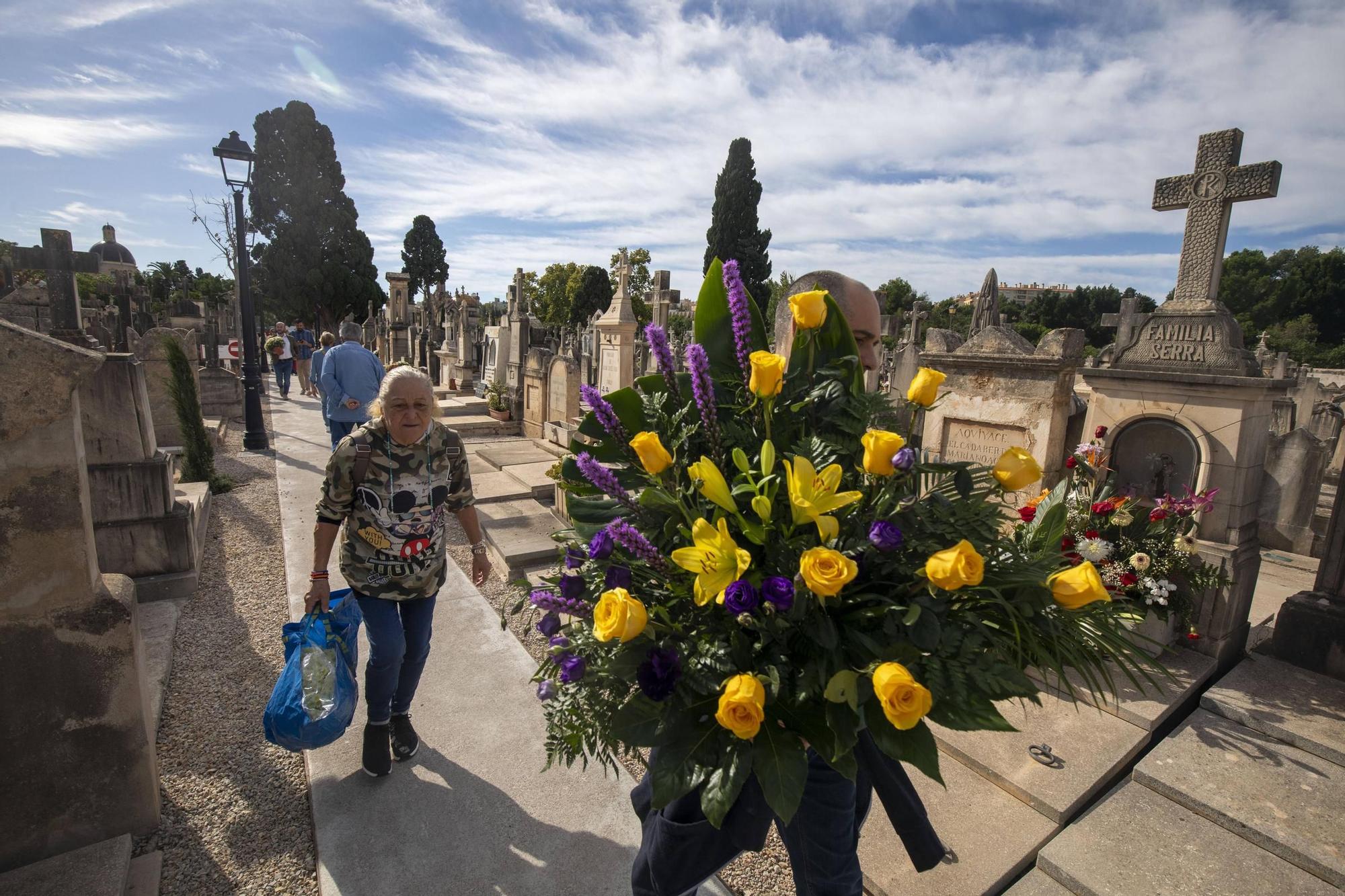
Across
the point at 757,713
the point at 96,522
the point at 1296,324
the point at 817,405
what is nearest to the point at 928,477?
the point at 817,405

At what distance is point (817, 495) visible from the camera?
44.3 inches

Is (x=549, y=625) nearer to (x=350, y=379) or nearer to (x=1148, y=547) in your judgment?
(x=1148, y=547)

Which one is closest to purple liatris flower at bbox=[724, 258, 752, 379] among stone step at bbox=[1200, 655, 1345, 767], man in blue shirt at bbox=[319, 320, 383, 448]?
stone step at bbox=[1200, 655, 1345, 767]

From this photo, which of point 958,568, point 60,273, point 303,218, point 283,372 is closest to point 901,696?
point 958,568

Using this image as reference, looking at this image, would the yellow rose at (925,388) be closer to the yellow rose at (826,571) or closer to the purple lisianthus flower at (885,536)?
the purple lisianthus flower at (885,536)

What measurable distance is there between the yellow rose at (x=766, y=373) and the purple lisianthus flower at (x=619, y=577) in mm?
439

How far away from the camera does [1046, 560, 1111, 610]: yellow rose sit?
3.49 ft

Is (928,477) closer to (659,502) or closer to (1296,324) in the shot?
(659,502)

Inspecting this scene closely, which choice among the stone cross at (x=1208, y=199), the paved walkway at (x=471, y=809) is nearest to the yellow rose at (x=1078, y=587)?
the paved walkway at (x=471, y=809)

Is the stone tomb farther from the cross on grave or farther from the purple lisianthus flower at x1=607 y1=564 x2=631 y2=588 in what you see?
the cross on grave

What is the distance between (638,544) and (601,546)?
2.8 inches

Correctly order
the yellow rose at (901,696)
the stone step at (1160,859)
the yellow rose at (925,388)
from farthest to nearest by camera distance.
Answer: the stone step at (1160,859) < the yellow rose at (925,388) < the yellow rose at (901,696)

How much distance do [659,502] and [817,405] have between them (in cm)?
43

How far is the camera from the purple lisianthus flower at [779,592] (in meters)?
1.07
